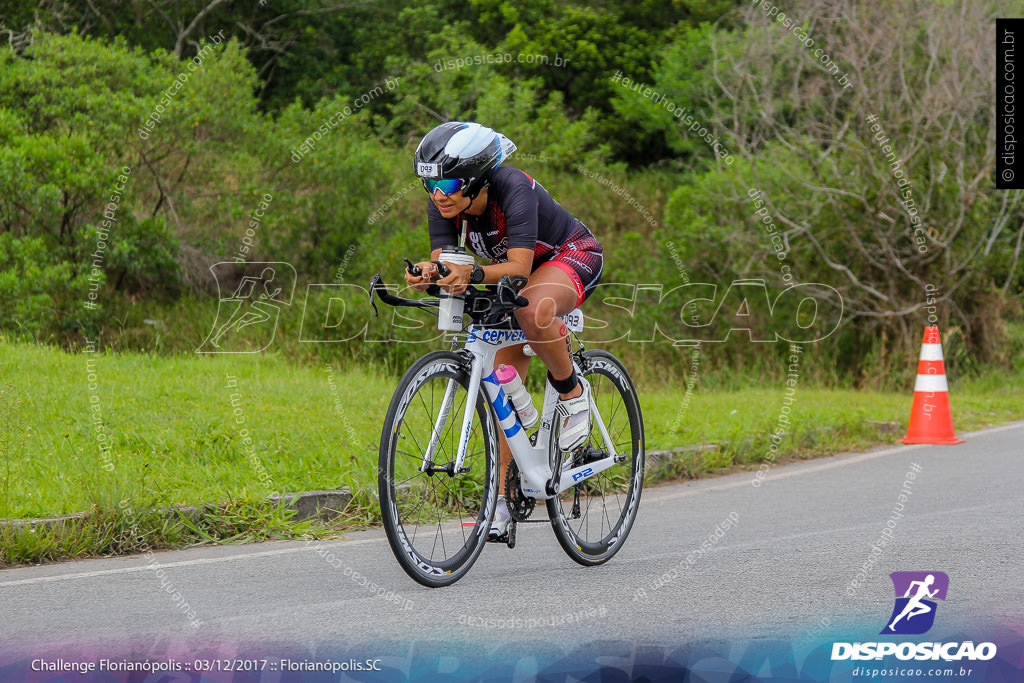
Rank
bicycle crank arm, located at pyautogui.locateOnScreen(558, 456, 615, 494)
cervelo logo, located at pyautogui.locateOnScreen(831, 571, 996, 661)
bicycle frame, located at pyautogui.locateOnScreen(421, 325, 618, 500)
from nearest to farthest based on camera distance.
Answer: cervelo logo, located at pyautogui.locateOnScreen(831, 571, 996, 661) → bicycle frame, located at pyautogui.locateOnScreen(421, 325, 618, 500) → bicycle crank arm, located at pyautogui.locateOnScreen(558, 456, 615, 494)

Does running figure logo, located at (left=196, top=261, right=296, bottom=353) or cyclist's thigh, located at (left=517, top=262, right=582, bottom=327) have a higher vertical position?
cyclist's thigh, located at (left=517, top=262, right=582, bottom=327)

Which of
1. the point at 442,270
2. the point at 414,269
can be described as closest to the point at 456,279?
the point at 442,270

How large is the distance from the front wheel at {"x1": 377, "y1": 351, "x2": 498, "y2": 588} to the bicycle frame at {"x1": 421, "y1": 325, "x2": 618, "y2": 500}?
26 millimetres

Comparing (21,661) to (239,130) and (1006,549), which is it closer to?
(1006,549)

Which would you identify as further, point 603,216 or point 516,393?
point 603,216

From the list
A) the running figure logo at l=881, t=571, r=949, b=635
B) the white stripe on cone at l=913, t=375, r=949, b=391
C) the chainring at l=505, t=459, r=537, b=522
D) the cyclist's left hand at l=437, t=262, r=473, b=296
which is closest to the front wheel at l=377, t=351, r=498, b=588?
the chainring at l=505, t=459, r=537, b=522

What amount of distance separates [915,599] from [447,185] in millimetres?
2727

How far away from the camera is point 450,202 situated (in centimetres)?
507

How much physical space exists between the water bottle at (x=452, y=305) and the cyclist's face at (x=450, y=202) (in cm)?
20

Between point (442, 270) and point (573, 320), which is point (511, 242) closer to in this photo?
point (442, 270)

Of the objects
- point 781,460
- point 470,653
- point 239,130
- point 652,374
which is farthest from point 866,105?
point 470,653

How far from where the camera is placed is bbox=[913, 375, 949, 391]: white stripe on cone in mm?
9891

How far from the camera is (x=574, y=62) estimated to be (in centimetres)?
2584

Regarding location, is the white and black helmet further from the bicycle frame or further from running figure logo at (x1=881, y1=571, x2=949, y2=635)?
running figure logo at (x1=881, y1=571, x2=949, y2=635)
